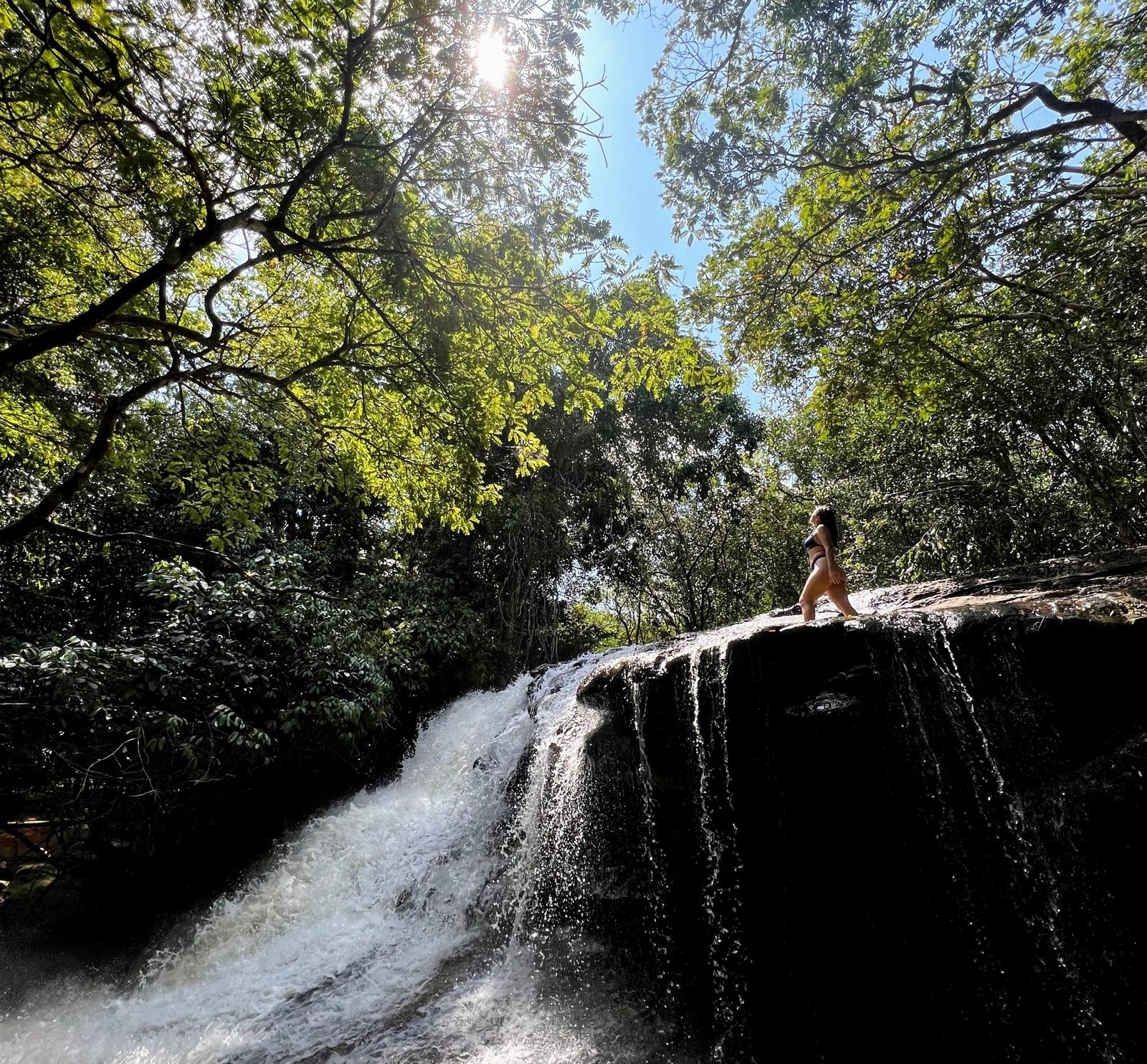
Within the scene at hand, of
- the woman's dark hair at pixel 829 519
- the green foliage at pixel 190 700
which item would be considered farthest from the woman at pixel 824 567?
the green foliage at pixel 190 700

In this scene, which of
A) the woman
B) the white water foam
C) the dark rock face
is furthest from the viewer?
the woman

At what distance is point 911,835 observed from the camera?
3828 millimetres

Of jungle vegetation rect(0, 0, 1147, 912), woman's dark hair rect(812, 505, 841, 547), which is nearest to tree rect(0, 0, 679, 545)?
jungle vegetation rect(0, 0, 1147, 912)

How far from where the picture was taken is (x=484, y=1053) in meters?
3.40

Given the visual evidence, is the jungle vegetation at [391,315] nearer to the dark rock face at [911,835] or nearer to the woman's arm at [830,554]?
the woman's arm at [830,554]

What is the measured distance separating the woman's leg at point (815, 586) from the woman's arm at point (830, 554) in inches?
1.6

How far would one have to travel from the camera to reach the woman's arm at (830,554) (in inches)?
195

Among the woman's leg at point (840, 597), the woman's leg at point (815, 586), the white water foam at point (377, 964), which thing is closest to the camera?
the white water foam at point (377, 964)

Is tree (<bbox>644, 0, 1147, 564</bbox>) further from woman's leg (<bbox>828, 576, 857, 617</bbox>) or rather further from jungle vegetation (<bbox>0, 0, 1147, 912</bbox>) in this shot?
woman's leg (<bbox>828, 576, 857, 617</bbox>)

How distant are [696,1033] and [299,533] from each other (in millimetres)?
11009

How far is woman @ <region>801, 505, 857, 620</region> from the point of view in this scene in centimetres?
489

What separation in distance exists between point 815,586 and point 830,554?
38 centimetres

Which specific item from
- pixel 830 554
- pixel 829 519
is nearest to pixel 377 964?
pixel 830 554

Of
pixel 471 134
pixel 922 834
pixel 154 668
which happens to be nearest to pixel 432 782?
pixel 154 668
